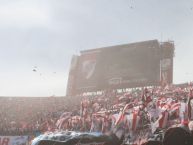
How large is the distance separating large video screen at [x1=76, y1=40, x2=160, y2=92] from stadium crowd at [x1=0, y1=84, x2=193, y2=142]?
6.14m

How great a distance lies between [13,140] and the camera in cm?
3784

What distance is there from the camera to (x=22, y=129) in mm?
37906

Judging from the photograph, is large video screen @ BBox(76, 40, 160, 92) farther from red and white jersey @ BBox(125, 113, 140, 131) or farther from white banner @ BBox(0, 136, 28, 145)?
red and white jersey @ BBox(125, 113, 140, 131)

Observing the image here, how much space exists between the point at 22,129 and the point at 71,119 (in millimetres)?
6114

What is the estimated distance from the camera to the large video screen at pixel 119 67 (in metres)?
51.4

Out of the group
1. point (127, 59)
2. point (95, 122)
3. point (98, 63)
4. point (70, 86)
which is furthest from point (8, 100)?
point (95, 122)

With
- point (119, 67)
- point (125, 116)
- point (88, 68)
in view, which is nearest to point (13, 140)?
point (125, 116)

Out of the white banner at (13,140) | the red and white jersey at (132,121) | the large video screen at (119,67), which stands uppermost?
the large video screen at (119,67)

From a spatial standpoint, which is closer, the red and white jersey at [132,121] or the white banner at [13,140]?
the red and white jersey at [132,121]

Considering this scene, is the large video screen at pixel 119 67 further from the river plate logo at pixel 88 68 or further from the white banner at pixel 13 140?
the white banner at pixel 13 140

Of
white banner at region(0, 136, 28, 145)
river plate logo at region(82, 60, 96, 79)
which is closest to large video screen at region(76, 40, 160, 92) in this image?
river plate logo at region(82, 60, 96, 79)

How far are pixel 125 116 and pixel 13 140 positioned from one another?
49.3 feet

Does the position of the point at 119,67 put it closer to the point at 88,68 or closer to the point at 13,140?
the point at 88,68

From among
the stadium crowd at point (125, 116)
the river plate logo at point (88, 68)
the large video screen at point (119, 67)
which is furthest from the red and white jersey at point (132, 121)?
the river plate logo at point (88, 68)
